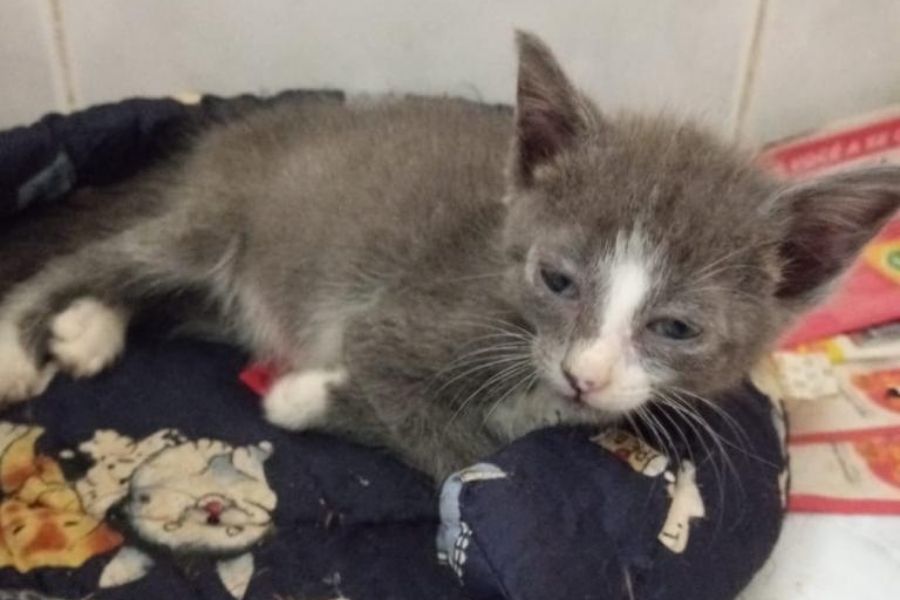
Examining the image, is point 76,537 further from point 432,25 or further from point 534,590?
point 432,25

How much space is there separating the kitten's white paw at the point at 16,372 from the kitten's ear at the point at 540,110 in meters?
0.61

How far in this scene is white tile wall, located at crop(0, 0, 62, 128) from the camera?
4.91 ft

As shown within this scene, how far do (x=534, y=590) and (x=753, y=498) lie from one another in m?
0.29

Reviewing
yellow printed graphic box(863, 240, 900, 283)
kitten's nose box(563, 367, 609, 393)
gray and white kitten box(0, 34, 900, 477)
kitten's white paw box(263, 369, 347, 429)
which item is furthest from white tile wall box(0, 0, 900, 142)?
kitten's nose box(563, 367, 609, 393)

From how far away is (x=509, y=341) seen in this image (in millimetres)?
1150

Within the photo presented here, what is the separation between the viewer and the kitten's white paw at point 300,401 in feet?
4.05

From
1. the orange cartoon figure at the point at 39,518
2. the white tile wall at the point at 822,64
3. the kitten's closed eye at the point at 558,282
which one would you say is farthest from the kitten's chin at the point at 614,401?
the white tile wall at the point at 822,64

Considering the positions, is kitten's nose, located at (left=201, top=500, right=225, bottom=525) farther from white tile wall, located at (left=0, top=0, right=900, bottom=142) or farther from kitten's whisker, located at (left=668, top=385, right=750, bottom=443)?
white tile wall, located at (left=0, top=0, right=900, bottom=142)

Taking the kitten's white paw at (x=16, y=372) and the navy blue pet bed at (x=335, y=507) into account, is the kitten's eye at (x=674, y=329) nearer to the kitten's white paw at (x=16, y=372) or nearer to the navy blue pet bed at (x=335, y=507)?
the navy blue pet bed at (x=335, y=507)

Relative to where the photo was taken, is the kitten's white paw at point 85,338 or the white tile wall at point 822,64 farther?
the white tile wall at point 822,64

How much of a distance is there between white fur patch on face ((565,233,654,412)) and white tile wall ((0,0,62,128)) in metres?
0.93

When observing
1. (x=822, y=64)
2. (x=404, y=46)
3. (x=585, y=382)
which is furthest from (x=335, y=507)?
(x=822, y=64)

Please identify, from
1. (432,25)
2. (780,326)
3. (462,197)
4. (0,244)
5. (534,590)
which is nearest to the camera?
(534,590)

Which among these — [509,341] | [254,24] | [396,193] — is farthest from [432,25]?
[509,341]
